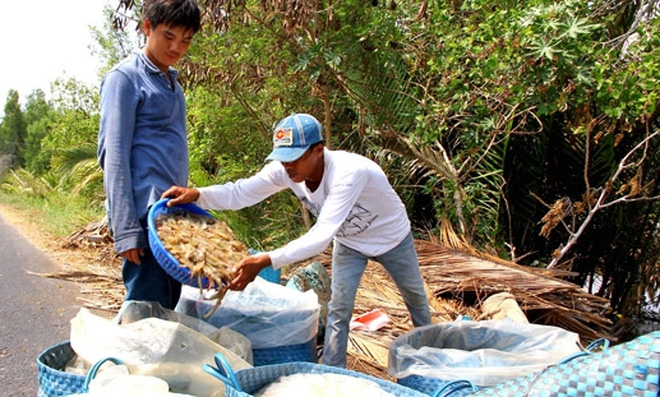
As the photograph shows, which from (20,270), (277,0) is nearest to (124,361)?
(277,0)

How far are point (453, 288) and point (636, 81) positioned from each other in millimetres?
2416

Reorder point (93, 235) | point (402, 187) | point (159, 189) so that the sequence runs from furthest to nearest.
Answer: point (93, 235)
point (402, 187)
point (159, 189)

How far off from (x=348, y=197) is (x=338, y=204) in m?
0.07

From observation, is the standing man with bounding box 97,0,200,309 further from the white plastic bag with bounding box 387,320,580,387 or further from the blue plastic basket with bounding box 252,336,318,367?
the white plastic bag with bounding box 387,320,580,387

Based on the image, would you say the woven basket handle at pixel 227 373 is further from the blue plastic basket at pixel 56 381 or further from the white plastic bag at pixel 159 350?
the blue plastic basket at pixel 56 381

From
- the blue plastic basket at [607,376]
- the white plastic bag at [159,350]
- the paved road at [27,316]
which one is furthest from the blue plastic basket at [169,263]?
the paved road at [27,316]

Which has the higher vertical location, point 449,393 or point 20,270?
point 449,393

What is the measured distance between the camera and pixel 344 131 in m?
7.94

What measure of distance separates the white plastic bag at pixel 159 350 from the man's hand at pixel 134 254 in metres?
0.29

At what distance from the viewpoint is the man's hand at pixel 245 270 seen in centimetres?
238

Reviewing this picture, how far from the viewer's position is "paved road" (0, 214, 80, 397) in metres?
3.48

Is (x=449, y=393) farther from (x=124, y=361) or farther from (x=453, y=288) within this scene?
(x=453, y=288)

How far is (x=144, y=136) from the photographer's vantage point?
8.45ft

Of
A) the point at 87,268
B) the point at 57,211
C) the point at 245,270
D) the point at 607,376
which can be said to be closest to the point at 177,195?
the point at 245,270
